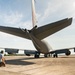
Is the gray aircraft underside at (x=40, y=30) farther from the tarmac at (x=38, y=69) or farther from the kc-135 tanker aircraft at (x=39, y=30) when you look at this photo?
the tarmac at (x=38, y=69)

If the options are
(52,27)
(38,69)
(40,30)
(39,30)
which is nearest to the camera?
(38,69)

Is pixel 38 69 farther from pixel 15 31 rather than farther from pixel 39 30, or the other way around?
pixel 15 31

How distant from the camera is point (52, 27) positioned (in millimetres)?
24500

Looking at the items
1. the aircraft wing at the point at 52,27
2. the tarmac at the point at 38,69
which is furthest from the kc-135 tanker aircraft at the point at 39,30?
the tarmac at the point at 38,69

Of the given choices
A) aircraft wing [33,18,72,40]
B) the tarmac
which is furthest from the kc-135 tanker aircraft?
the tarmac

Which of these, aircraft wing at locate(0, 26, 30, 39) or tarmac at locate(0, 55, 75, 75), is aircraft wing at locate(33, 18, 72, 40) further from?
tarmac at locate(0, 55, 75, 75)

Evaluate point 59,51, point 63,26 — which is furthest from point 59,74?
point 59,51

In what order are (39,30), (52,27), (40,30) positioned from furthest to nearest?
(39,30) → (40,30) → (52,27)

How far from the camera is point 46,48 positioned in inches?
1652

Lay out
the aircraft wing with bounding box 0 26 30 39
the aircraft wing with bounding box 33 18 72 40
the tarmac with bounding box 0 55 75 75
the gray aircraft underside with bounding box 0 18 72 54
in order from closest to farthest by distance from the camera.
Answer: the tarmac with bounding box 0 55 75 75 < the aircraft wing with bounding box 33 18 72 40 < the gray aircraft underside with bounding box 0 18 72 54 < the aircraft wing with bounding box 0 26 30 39

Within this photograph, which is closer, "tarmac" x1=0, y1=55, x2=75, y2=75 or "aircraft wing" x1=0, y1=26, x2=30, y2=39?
"tarmac" x1=0, y1=55, x2=75, y2=75

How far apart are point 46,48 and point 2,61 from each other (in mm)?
25409

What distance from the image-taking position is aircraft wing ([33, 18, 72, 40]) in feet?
72.8

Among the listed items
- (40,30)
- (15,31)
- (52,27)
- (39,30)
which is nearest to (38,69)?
(52,27)
